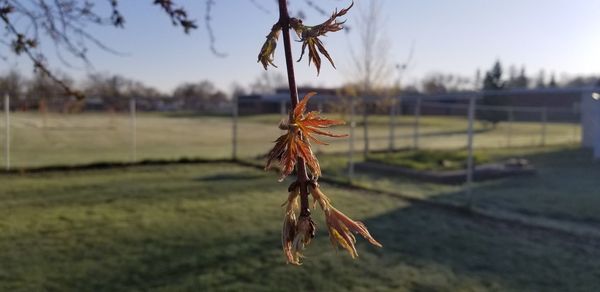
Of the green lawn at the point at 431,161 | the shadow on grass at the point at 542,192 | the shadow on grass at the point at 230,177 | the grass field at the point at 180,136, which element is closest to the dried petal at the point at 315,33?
the shadow on grass at the point at 542,192

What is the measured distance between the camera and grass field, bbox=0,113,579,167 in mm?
19781

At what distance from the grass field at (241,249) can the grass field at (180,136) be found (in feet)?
25.9

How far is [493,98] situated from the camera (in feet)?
88.7

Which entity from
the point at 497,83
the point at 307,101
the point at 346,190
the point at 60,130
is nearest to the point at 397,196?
the point at 346,190

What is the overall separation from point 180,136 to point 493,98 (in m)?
15.5

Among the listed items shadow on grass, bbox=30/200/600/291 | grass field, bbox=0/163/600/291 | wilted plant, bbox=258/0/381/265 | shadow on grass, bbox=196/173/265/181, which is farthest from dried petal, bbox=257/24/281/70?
shadow on grass, bbox=196/173/265/181

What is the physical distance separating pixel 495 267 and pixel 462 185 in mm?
6492

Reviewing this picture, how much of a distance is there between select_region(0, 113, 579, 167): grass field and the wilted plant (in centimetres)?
1641

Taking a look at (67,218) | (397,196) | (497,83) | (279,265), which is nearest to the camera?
(279,265)

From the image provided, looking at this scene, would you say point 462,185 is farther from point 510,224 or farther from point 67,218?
point 67,218

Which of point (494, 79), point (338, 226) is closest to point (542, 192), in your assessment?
point (338, 226)

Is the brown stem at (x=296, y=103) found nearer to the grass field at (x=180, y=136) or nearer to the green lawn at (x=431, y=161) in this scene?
the green lawn at (x=431, y=161)

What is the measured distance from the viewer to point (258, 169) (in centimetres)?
1480

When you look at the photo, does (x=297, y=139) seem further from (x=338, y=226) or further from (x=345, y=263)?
(x=345, y=263)
